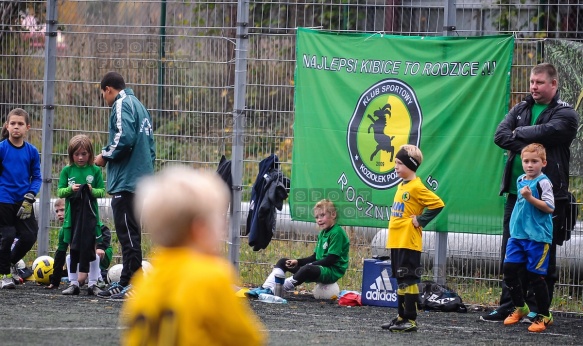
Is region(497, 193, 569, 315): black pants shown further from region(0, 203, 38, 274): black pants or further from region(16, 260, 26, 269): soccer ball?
region(16, 260, 26, 269): soccer ball

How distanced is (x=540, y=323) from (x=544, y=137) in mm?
1620

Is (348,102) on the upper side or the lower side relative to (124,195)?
upper

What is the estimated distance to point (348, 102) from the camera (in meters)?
10.3

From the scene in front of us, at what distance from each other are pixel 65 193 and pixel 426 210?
12.9 ft

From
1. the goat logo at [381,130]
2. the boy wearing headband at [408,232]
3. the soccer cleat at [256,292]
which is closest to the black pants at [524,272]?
the boy wearing headband at [408,232]

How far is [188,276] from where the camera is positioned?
10.2 ft

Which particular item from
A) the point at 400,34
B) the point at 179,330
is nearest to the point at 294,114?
the point at 400,34

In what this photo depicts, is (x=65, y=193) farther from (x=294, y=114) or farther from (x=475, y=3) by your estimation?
(x=475, y=3)

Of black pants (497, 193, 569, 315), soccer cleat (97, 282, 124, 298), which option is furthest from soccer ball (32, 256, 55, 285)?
black pants (497, 193, 569, 315)

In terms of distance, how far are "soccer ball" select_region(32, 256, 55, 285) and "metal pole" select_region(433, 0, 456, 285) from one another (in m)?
4.10

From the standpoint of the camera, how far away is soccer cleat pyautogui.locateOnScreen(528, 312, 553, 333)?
838 cm

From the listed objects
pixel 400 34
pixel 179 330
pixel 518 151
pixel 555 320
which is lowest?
pixel 555 320

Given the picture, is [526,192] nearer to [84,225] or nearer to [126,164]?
[126,164]

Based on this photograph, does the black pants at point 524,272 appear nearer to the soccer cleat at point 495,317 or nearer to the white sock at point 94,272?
the soccer cleat at point 495,317
